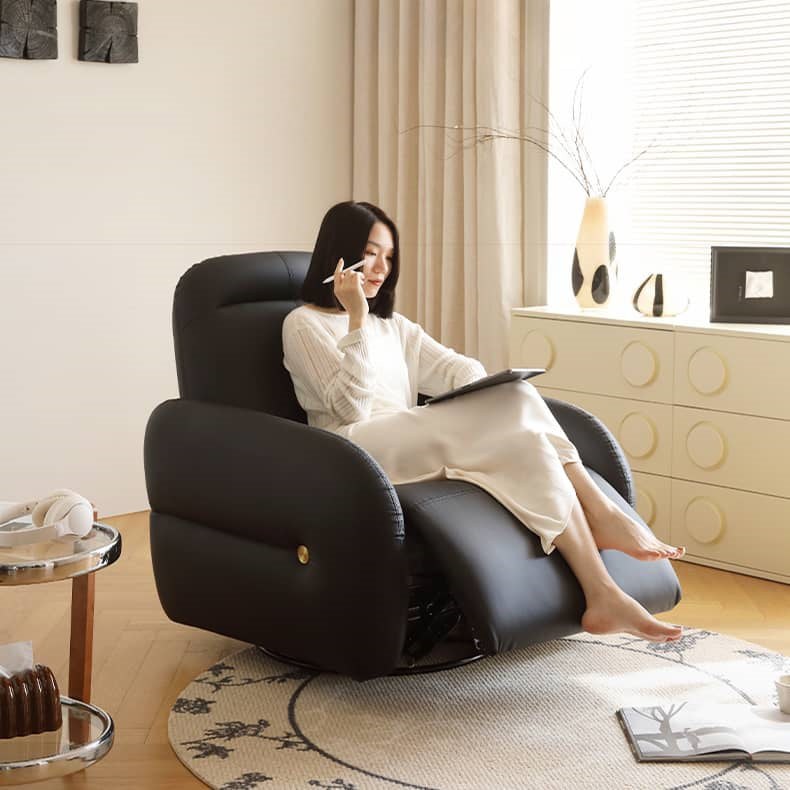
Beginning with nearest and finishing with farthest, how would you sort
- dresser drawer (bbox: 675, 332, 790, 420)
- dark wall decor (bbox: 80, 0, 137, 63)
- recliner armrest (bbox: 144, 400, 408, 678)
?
recliner armrest (bbox: 144, 400, 408, 678) → dresser drawer (bbox: 675, 332, 790, 420) → dark wall decor (bbox: 80, 0, 137, 63)

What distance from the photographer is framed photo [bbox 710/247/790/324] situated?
11.9 feet

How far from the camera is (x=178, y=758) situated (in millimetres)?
2330

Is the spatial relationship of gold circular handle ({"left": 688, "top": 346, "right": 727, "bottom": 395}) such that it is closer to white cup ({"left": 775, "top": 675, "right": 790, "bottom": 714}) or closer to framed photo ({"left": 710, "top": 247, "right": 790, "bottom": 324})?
framed photo ({"left": 710, "top": 247, "right": 790, "bottom": 324})

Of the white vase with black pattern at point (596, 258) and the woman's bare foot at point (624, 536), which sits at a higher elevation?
the white vase with black pattern at point (596, 258)

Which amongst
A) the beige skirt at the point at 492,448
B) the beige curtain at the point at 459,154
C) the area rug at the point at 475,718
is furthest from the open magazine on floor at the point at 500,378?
the beige curtain at the point at 459,154

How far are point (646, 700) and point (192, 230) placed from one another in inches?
94.5

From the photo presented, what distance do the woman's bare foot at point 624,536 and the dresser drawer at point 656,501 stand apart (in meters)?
1.07

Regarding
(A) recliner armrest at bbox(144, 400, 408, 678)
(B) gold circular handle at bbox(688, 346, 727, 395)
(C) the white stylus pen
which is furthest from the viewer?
(B) gold circular handle at bbox(688, 346, 727, 395)

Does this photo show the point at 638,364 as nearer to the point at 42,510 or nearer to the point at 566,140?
the point at 566,140

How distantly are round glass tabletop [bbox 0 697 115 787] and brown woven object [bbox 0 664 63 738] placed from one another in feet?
0.07

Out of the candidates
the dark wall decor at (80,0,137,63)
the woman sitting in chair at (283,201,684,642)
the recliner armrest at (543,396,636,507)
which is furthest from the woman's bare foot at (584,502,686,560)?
the dark wall decor at (80,0,137,63)

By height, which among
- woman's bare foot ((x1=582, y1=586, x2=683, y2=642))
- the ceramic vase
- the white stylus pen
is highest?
the white stylus pen

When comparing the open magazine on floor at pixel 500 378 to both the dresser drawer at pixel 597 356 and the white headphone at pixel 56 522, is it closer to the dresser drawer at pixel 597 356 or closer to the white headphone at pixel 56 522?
the white headphone at pixel 56 522

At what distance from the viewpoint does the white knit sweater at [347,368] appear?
289 cm
